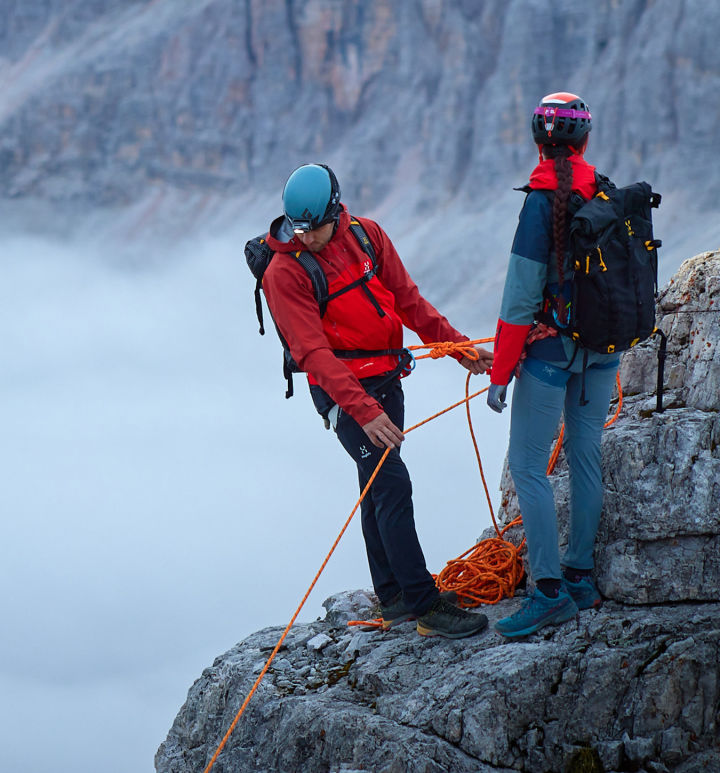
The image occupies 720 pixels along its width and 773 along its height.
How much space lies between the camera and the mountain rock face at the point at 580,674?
484 centimetres

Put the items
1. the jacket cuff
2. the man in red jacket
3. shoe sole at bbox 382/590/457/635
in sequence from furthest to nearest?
shoe sole at bbox 382/590/457/635, the man in red jacket, the jacket cuff

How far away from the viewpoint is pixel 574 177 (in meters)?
4.70

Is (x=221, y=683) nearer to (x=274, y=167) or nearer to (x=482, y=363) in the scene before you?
(x=482, y=363)

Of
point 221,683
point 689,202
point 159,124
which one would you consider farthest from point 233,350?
point 221,683

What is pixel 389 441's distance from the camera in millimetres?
5012

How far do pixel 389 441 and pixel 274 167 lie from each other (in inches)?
2994

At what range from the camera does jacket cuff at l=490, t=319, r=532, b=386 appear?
4.76 metres

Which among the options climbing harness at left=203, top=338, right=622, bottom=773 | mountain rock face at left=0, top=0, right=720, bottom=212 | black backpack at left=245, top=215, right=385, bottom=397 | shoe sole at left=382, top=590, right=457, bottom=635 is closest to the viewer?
black backpack at left=245, top=215, right=385, bottom=397

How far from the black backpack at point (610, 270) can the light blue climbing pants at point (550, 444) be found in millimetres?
244

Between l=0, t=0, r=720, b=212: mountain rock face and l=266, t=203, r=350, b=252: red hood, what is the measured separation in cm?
5182

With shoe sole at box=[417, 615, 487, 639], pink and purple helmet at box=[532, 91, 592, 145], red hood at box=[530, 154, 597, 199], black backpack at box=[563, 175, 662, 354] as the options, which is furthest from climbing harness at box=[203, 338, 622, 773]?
pink and purple helmet at box=[532, 91, 592, 145]

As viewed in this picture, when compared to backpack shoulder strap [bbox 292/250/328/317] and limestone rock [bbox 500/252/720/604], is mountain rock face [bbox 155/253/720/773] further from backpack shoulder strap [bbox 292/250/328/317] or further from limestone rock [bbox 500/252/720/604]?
backpack shoulder strap [bbox 292/250/328/317]

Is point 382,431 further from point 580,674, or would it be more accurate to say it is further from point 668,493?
point 668,493

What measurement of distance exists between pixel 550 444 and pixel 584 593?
0.97m
